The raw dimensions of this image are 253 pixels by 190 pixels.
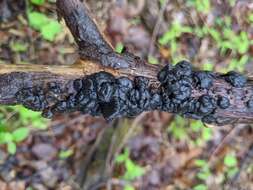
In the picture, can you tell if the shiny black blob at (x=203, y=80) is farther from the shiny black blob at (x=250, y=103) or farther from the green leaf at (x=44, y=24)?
the green leaf at (x=44, y=24)

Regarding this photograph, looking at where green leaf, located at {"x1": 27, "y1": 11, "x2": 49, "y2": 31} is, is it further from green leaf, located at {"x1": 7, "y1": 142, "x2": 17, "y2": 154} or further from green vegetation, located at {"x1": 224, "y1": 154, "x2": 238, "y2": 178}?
green vegetation, located at {"x1": 224, "y1": 154, "x2": 238, "y2": 178}

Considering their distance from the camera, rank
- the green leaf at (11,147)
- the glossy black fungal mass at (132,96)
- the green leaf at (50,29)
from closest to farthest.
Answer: the glossy black fungal mass at (132,96)
the green leaf at (11,147)
the green leaf at (50,29)

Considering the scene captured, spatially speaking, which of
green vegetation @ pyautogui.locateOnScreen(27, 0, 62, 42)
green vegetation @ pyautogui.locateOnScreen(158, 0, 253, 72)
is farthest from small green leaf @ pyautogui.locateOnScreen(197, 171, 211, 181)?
green vegetation @ pyautogui.locateOnScreen(27, 0, 62, 42)

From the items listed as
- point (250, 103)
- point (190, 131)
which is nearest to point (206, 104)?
point (250, 103)

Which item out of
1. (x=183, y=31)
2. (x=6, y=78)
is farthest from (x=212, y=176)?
(x=6, y=78)

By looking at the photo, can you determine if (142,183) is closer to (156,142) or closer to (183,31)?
(156,142)

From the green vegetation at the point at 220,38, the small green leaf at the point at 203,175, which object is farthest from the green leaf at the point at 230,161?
the green vegetation at the point at 220,38

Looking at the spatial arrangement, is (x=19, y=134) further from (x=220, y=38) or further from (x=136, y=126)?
(x=220, y=38)
